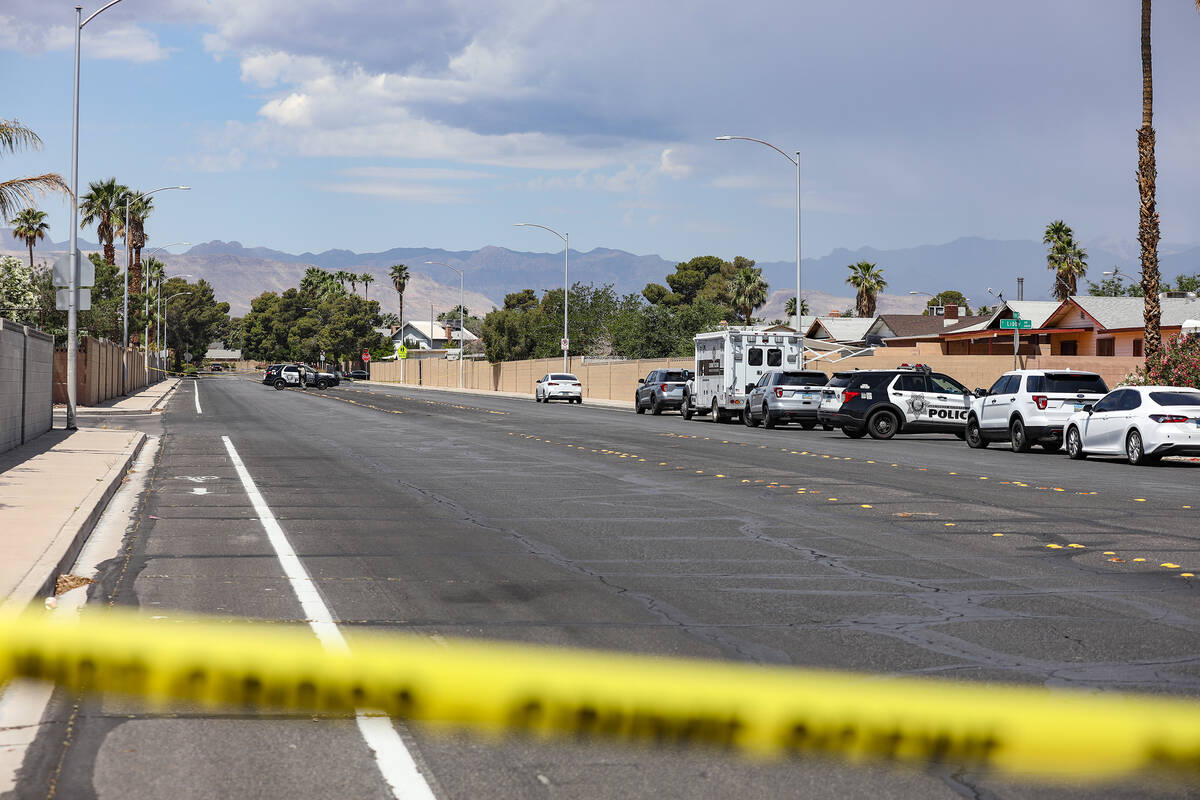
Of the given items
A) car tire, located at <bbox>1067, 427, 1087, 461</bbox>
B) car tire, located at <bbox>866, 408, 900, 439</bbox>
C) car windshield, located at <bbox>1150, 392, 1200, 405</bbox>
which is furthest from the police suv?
car windshield, located at <bbox>1150, 392, 1200, 405</bbox>

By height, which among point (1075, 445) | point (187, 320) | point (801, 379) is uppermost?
point (187, 320)

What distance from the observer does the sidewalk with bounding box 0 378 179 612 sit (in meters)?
8.98

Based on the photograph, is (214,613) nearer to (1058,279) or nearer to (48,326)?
(48,326)

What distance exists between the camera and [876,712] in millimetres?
5875

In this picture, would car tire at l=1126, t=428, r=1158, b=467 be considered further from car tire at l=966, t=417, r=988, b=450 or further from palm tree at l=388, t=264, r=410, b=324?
palm tree at l=388, t=264, r=410, b=324

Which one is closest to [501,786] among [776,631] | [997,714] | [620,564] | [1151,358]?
[997,714]

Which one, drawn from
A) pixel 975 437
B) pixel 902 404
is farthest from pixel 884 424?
pixel 975 437

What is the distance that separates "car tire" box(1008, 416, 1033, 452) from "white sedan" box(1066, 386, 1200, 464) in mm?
1741

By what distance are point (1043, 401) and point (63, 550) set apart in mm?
20675

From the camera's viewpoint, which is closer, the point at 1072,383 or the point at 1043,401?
the point at 1043,401

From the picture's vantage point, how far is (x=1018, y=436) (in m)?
26.3

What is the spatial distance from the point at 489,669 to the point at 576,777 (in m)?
1.72

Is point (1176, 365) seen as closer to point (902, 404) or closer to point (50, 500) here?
point (902, 404)

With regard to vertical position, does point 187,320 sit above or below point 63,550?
above
